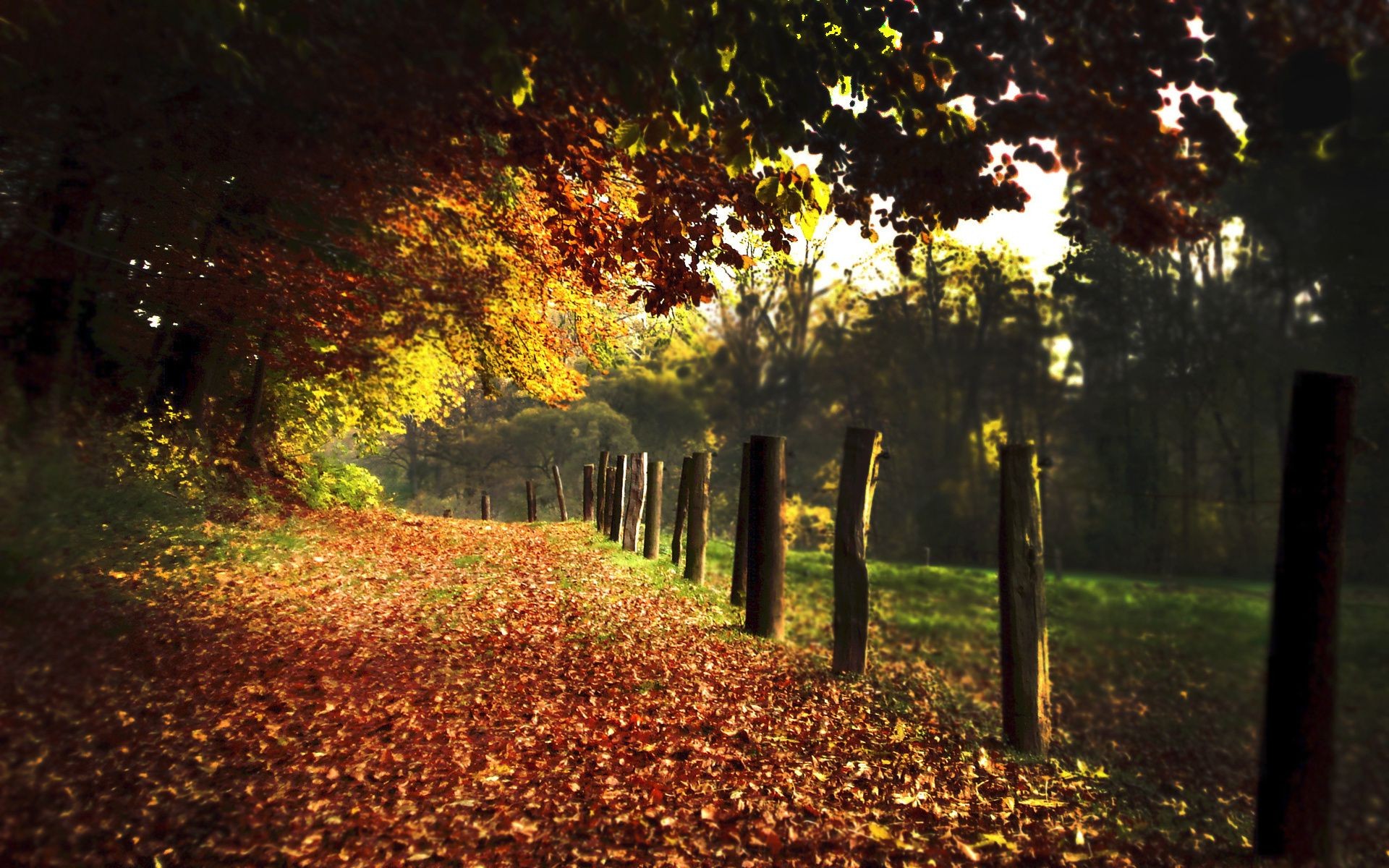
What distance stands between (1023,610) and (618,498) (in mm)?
13085

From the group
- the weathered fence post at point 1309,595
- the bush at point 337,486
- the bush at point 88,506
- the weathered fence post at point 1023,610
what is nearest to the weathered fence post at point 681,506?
the bush at point 337,486

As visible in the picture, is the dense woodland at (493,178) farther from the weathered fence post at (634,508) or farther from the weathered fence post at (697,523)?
the weathered fence post at (634,508)

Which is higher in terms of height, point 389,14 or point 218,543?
point 389,14

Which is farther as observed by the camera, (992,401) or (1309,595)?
(992,401)

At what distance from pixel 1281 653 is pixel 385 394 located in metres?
12.8

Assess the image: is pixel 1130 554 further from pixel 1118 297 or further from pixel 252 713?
pixel 252 713

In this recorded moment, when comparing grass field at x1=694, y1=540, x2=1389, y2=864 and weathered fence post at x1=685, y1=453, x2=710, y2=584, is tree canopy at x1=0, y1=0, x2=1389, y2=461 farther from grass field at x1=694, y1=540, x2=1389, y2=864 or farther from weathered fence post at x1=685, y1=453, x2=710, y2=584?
weathered fence post at x1=685, y1=453, x2=710, y2=584

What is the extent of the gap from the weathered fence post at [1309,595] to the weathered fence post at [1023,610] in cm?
201

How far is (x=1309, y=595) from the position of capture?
3.81 meters

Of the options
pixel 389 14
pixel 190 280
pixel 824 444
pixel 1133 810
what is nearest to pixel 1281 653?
pixel 1133 810

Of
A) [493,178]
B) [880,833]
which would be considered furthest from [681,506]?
[880,833]

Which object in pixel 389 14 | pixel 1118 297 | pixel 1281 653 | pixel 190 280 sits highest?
pixel 1118 297

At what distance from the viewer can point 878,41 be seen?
5703mm

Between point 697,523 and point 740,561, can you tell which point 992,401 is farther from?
point 740,561
